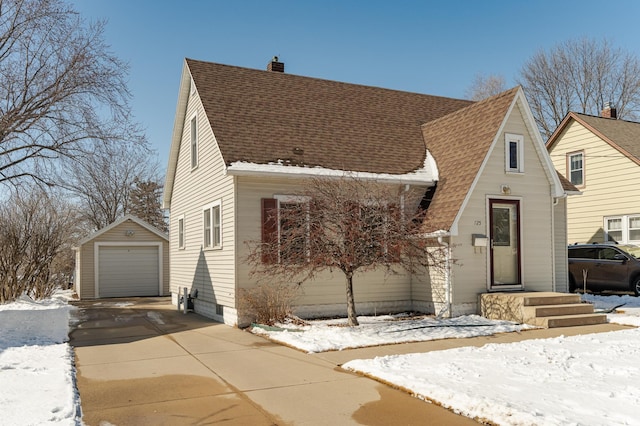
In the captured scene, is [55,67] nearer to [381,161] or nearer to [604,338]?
[381,161]

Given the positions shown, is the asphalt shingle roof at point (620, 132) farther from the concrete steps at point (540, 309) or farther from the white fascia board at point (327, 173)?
the concrete steps at point (540, 309)

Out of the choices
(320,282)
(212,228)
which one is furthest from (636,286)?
(212,228)

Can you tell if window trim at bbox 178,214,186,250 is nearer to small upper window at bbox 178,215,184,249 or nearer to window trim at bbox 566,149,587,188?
small upper window at bbox 178,215,184,249

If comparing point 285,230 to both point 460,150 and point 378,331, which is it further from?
point 460,150

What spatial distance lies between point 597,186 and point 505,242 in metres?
9.17

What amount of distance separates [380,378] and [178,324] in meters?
7.55

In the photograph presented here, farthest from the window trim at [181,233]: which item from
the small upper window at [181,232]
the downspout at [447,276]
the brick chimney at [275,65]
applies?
the downspout at [447,276]

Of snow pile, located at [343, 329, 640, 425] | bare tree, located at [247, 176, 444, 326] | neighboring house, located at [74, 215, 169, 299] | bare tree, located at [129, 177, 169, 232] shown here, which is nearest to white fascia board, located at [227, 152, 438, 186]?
bare tree, located at [247, 176, 444, 326]

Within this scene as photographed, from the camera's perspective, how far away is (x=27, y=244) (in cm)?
1884

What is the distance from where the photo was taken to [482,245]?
12859 mm

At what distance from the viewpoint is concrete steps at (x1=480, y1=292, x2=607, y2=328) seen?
11.5 m

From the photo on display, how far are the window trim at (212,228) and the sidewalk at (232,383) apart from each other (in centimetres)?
288

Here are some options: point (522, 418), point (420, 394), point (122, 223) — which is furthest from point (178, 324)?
point (122, 223)

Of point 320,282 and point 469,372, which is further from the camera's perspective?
point 320,282
